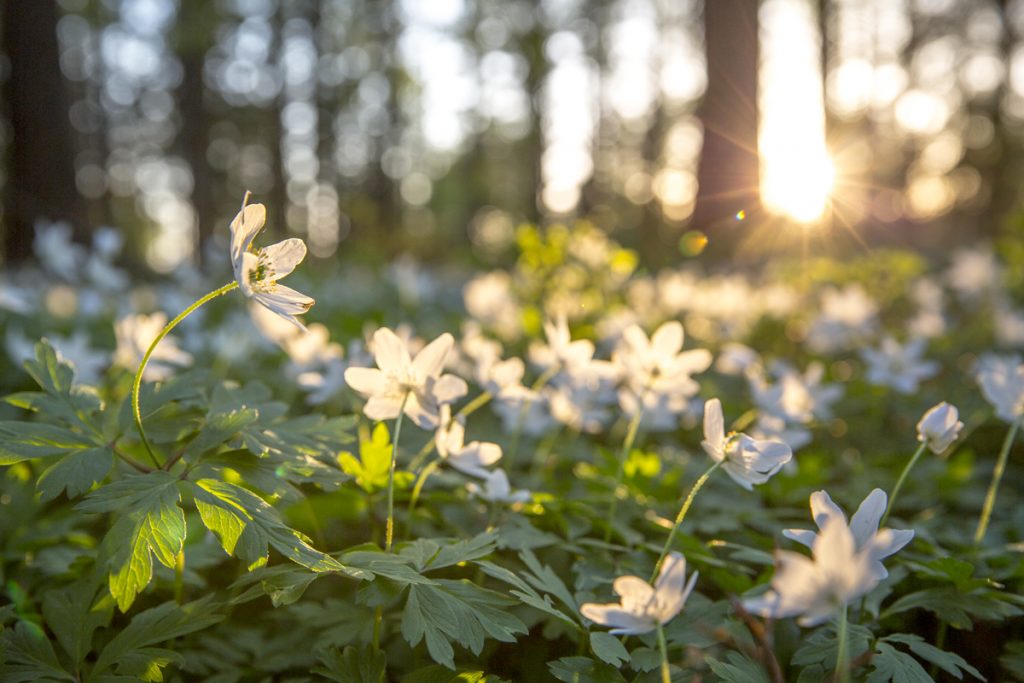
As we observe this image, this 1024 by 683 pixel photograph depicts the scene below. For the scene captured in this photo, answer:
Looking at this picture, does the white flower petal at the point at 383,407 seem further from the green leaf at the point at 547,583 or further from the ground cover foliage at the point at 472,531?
the green leaf at the point at 547,583

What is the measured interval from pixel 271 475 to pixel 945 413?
1.46 meters

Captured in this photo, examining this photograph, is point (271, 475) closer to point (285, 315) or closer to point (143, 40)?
point (285, 315)

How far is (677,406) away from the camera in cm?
272

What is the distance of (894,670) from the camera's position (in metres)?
1.43

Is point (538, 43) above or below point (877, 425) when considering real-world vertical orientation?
above

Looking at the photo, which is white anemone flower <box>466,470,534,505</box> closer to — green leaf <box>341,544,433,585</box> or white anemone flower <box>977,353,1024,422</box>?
green leaf <box>341,544,433,585</box>

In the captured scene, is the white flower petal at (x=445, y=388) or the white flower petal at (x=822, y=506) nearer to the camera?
the white flower petal at (x=822, y=506)

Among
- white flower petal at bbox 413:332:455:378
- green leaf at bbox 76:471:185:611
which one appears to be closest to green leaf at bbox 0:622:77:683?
green leaf at bbox 76:471:185:611

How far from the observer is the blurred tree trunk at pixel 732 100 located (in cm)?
905

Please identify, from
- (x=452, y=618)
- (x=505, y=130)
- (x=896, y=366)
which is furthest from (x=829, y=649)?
(x=505, y=130)

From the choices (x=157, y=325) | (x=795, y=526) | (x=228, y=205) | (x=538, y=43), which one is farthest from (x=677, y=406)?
(x=228, y=205)

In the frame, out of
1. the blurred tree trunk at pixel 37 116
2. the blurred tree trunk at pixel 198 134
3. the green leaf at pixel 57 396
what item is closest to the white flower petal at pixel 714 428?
the green leaf at pixel 57 396

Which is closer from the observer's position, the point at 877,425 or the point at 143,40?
the point at 877,425

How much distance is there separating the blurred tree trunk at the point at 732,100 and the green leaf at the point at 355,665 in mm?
8247
